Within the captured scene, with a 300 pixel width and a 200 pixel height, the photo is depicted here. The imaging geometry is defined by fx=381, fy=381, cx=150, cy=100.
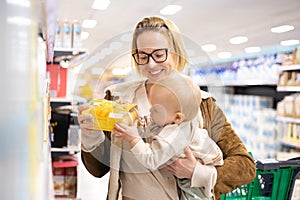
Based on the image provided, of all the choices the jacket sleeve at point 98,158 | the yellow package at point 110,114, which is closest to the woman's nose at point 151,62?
the yellow package at point 110,114

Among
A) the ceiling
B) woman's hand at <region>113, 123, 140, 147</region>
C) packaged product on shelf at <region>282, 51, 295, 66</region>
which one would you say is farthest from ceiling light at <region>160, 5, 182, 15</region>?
woman's hand at <region>113, 123, 140, 147</region>

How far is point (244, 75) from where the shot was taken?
6086 mm

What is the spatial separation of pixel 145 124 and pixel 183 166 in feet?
0.53

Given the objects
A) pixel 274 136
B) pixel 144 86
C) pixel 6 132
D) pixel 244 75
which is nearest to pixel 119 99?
pixel 144 86

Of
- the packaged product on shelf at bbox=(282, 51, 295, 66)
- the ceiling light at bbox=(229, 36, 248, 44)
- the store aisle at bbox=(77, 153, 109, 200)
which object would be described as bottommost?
the store aisle at bbox=(77, 153, 109, 200)

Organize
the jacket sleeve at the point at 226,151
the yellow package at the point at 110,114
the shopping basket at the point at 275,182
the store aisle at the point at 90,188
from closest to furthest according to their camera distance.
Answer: the yellow package at the point at 110,114
the jacket sleeve at the point at 226,151
the shopping basket at the point at 275,182
the store aisle at the point at 90,188

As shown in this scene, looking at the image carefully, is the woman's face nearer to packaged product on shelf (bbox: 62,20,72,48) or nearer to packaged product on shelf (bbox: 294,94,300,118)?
packaged product on shelf (bbox: 62,20,72,48)

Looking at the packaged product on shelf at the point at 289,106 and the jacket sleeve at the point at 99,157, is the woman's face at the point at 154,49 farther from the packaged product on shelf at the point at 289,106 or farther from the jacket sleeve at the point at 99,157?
the packaged product on shelf at the point at 289,106

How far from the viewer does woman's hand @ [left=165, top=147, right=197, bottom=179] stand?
100cm

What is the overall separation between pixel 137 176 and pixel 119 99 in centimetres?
21

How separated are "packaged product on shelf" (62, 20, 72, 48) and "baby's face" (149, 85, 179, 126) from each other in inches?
110

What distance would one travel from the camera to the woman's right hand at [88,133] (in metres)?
0.90

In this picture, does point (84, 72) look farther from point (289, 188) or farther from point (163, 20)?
point (289, 188)

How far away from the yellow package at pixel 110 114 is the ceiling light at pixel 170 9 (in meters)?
4.26
